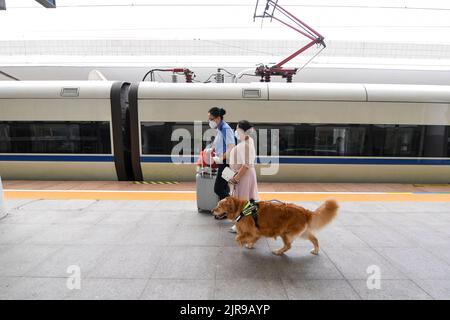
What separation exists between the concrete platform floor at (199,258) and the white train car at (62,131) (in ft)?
7.73

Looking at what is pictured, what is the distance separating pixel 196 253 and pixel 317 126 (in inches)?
194

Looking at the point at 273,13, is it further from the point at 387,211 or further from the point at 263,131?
the point at 387,211

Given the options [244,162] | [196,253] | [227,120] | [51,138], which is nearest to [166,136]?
[227,120]

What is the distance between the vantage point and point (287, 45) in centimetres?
1127

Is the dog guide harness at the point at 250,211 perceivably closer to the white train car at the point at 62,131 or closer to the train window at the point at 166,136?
the train window at the point at 166,136

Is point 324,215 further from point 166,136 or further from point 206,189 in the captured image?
point 166,136

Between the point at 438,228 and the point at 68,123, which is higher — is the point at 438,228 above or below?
below

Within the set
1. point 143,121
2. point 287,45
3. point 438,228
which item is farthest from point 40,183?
point 287,45

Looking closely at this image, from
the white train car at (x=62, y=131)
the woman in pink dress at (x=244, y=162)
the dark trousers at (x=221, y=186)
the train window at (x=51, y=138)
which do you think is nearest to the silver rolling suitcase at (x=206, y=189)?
the dark trousers at (x=221, y=186)

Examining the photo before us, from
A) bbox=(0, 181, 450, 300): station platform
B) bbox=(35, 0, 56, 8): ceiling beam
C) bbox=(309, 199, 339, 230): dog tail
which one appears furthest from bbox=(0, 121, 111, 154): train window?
bbox=(309, 199, 339, 230): dog tail

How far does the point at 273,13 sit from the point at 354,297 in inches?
272

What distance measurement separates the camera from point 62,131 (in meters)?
6.79

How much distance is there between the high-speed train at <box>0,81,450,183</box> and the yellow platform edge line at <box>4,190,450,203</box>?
1.26 m

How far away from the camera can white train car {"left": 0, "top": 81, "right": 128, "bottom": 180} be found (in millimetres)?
6621
